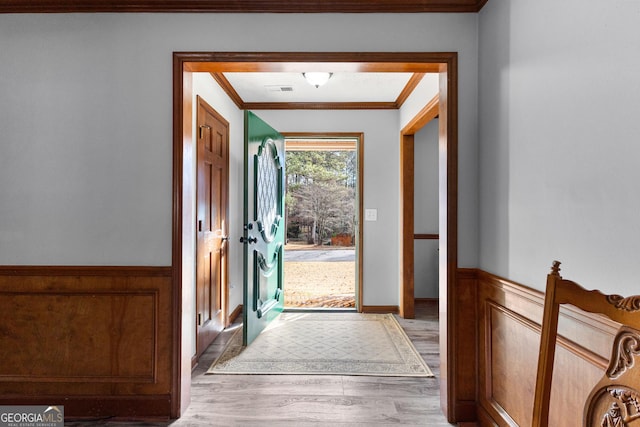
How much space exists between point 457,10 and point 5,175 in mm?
2737

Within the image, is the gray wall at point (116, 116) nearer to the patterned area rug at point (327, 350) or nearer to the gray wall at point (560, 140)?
the gray wall at point (560, 140)

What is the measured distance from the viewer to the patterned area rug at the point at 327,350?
2596 mm

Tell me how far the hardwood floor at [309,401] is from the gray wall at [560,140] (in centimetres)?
95

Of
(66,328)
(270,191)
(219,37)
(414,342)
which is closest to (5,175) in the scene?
(66,328)

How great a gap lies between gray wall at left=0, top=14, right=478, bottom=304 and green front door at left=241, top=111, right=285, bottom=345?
96 cm

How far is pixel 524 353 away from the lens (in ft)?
5.24

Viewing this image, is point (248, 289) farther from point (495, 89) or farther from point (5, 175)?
point (495, 89)

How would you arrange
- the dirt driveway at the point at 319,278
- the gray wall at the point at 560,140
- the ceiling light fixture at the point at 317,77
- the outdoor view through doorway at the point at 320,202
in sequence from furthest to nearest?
the outdoor view through doorway at the point at 320,202
the dirt driveway at the point at 319,278
the ceiling light fixture at the point at 317,77
the gray wall at the point at 560,140

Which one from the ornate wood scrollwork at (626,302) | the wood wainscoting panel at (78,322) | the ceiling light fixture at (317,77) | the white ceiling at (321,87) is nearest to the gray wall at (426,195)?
the white ceiling at (321,87)

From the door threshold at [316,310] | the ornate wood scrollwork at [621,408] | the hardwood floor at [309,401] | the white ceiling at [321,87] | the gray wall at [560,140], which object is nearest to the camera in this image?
the ornate wood scrollwork at [621,408]

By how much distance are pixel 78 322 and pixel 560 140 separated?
254cm

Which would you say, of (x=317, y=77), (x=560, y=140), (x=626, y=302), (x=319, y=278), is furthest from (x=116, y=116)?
(x=319, y=278)

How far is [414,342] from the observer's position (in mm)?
3184

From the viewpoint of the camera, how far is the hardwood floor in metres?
1.97
